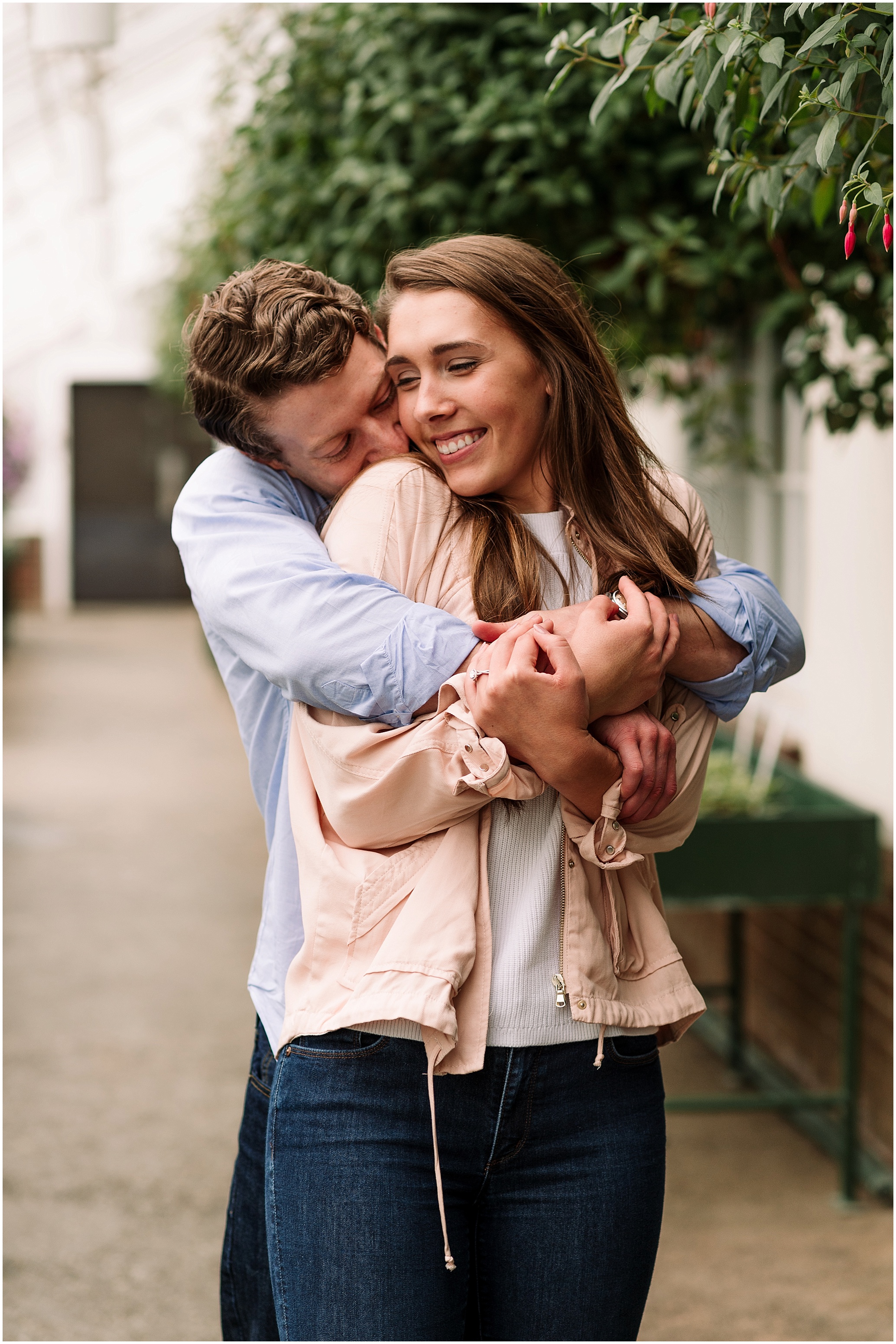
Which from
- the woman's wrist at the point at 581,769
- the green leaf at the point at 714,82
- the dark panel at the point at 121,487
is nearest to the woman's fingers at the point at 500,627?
the woman's wrist at the point at 581,769

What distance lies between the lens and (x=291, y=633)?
1.28 meters

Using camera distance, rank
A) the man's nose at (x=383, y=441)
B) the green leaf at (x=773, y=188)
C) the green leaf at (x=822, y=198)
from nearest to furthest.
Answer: the man's nose at (x=383, y=441) → the green leaf at (x=773, y=188) → the green leaf at (x=822, y=198)

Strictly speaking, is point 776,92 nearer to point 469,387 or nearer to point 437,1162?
point 469,387

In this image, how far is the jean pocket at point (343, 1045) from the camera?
1.26m

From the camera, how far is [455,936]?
1239 millimetres

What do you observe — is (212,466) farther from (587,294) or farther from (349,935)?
(587,294)

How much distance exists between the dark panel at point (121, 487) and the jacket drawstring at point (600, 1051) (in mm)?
16818

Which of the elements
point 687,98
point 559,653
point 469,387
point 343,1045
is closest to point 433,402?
point 469,387

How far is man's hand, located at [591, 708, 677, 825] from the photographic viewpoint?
1.30 metres

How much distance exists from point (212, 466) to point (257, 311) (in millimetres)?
183

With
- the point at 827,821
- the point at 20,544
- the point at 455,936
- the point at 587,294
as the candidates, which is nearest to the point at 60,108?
the point at 587,294

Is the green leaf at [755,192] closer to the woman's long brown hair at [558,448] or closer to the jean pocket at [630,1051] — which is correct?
the woman's long brown hair at [558,448]

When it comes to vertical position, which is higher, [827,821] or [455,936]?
[455,936]

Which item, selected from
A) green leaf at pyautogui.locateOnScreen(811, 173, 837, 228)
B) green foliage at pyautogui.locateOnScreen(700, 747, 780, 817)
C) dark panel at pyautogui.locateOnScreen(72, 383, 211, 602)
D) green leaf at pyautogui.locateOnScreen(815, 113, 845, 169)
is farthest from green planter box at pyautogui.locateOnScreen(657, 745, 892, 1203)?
dark panel at pyautogui.locateOnScreen(72, 383, 211, 602)
